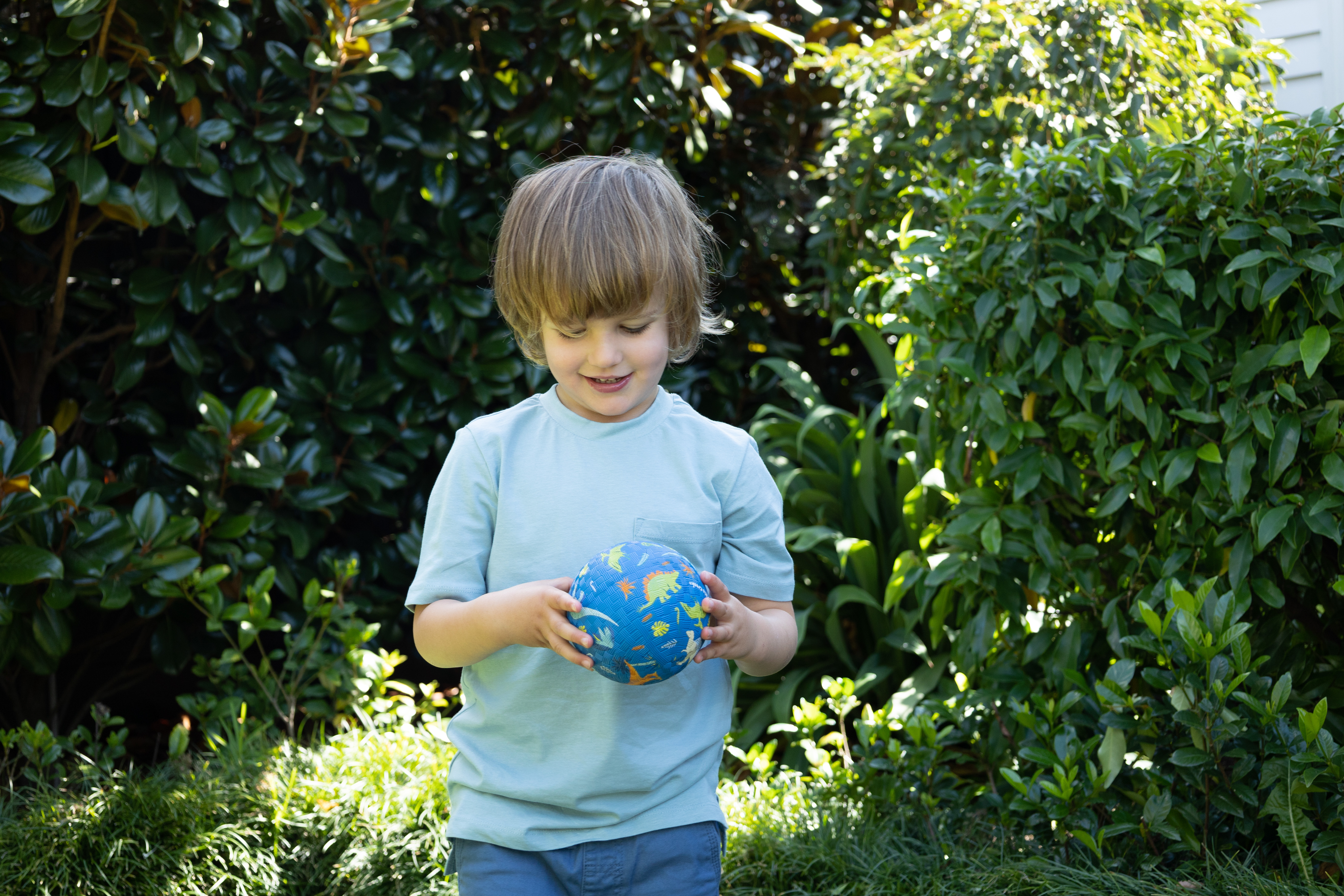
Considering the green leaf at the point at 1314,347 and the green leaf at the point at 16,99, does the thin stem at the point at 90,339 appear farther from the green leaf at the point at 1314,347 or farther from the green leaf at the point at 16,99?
A: the green leaf at the point at 1314,347

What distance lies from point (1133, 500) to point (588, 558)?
5.24 ft

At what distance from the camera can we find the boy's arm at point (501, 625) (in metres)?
1.52

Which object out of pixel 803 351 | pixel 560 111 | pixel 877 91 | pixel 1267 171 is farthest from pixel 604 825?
pixel 803 351

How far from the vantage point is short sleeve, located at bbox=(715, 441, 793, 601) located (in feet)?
5.98

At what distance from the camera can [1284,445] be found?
93.0 inches

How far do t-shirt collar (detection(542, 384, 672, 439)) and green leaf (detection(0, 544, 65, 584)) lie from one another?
1.63m

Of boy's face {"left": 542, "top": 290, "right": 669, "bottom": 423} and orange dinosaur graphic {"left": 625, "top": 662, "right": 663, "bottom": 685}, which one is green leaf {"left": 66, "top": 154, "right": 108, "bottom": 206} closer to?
boy's face {"left": 542, "top": 290, "right": 669, "bottom": 423}

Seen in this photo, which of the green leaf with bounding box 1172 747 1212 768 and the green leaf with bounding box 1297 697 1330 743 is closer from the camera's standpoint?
the green leaf with bounding box 1297 697 1330 743

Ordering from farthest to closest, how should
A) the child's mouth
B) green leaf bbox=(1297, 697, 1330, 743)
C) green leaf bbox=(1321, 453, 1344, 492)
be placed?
green leaf bbox=(1321, 453, 1344, 492), green leaf bbox=(1297, 697, 1330, 743), the child's mouth

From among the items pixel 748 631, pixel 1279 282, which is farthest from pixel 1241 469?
pixel 748 631

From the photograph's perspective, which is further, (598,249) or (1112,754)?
(1112,754)

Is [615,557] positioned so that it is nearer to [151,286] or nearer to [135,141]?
[135,141]

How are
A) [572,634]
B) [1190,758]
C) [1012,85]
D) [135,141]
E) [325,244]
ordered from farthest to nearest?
[1012,85], [325,244], [135,141], [1190,758], [572,634]

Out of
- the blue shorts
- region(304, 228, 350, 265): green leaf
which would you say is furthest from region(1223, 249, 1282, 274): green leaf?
region(304, 228, 350, 265): green leaf
